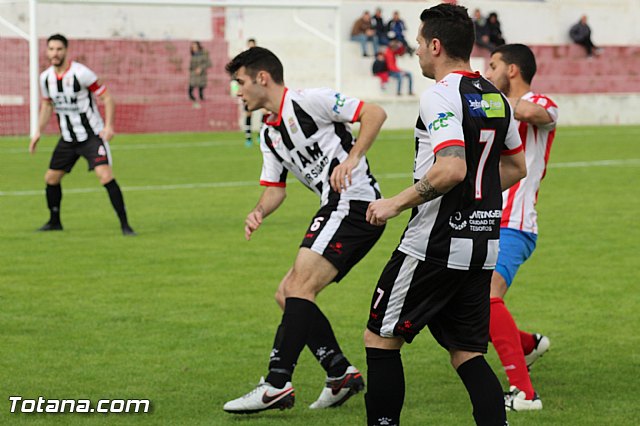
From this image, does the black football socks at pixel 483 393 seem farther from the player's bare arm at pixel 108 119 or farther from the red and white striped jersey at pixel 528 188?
the player's bare arm at pixel 108 119

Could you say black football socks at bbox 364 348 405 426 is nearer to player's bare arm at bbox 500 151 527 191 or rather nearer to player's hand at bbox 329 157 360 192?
player's bare arm at bbox 500 151 527 191

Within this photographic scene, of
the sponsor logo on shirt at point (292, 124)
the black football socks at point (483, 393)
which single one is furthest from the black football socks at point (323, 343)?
the black football socks at point (483, 393)

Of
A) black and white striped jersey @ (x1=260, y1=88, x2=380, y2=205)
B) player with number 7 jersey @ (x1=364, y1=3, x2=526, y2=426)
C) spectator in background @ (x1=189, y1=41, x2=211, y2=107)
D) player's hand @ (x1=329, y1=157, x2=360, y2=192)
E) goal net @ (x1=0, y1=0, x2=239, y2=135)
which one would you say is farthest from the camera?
spectator in background @ (x1=189, y1=41, x2=211, y2=107)

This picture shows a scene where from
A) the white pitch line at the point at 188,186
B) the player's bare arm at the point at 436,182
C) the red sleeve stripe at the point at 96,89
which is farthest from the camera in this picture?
the white pitch line at the point at 188,186

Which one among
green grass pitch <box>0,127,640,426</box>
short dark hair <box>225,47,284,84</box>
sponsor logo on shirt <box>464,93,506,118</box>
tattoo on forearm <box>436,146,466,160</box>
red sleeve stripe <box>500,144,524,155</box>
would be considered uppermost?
short dark hair <box>225,47,284,84</box>

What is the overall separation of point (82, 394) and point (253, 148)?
771 inches

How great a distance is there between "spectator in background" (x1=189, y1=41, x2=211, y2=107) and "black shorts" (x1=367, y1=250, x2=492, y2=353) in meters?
27.4

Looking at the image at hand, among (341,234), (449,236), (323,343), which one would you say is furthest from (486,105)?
(323,343)

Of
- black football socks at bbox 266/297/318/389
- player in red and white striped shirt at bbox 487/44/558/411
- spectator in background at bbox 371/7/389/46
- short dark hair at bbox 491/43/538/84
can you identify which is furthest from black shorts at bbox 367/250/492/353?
spectator in background at bbox 371/7/389/46

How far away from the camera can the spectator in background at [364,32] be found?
121ft

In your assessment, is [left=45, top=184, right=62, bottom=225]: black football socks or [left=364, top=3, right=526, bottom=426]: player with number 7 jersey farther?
[left=45, top=184, right=62, bottom=225]: black football socks

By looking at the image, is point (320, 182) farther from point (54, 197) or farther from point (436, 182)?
point (54, 197)

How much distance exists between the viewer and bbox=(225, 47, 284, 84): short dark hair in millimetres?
6582

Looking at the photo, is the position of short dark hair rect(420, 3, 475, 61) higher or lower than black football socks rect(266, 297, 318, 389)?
higher
